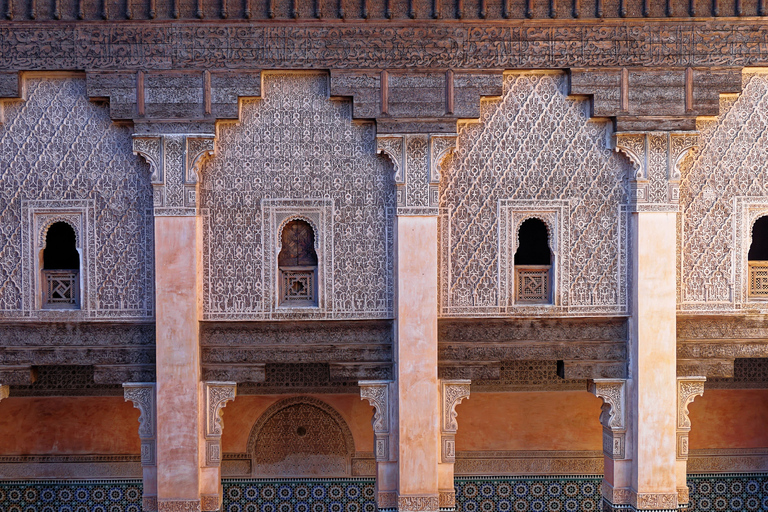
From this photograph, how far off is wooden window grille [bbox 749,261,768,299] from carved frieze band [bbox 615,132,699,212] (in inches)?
33.8

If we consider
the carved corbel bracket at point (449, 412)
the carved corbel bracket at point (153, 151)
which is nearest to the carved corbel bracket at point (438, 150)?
the carved corbel bracket at point (449, 412)

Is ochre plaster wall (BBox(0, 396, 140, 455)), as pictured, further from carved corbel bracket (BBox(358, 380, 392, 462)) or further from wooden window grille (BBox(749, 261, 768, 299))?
wooden window grille (BBox(749, 261, 768, 299))

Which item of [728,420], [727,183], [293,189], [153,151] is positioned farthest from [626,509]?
[153,151]

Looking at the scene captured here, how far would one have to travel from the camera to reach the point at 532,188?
19.0 ft

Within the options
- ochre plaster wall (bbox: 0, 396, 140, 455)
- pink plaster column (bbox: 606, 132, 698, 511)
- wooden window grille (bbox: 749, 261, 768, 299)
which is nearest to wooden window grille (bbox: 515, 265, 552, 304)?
pink plaster column (bbox: 606, 132, 698, 511)

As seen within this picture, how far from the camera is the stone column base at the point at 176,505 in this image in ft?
18.6

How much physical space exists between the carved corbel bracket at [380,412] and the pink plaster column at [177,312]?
1.30m

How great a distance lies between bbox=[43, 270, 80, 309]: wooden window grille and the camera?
580cm

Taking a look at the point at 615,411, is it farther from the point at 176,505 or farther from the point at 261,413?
the point at 176,505

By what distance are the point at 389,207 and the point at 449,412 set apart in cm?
166

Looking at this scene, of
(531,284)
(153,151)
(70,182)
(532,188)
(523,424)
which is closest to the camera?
(153,151)

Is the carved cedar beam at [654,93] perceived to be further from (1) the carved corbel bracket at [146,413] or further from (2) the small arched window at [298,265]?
(1) the carved corbel bracket at [146,413]

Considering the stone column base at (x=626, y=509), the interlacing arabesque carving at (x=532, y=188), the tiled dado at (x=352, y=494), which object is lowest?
the tiled dado at (x=352, y=494)

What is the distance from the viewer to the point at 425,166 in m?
5.67
